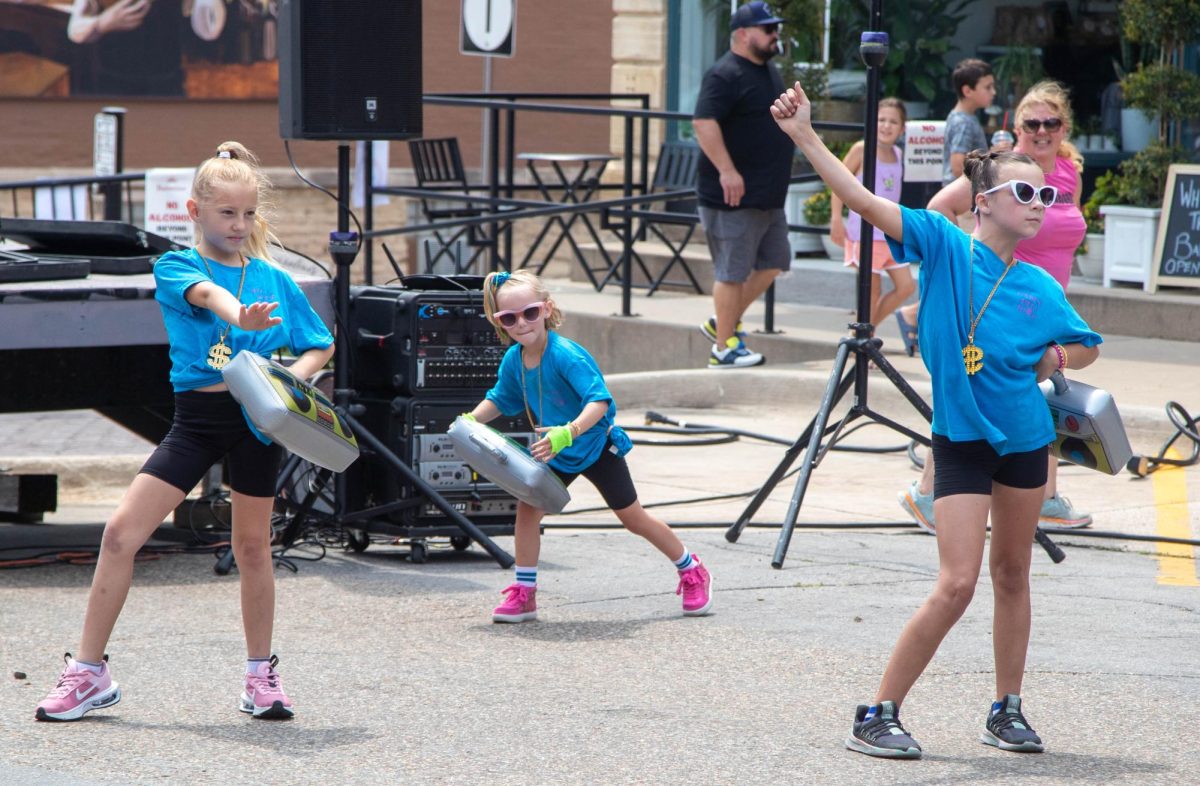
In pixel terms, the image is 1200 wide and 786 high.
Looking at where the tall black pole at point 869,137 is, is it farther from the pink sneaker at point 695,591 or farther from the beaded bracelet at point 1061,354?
the beaded bracelet at point 1061,354

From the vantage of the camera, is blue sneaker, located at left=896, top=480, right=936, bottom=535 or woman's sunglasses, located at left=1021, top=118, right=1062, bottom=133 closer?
woman's sunglasses, located at left=1021, top=118, right=1062, bottom=133

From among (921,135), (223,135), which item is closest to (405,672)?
(921,135)

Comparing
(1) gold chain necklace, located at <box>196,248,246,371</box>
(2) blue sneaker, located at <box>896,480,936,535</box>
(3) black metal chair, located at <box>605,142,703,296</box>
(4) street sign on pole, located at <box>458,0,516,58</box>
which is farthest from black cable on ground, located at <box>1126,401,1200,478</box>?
(4) street sign on pole, located at <box>458,0,516,58</box>

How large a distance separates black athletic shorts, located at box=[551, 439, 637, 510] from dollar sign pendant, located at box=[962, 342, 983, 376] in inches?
69.9

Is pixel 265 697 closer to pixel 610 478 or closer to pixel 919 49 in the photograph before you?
pixel 610 478

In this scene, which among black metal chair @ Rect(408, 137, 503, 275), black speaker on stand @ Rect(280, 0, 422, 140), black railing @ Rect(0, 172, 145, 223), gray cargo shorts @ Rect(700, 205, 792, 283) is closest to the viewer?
black speaker on stand @ Rect(280, 0, 422, 140)

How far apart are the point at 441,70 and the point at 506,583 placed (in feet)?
51.7

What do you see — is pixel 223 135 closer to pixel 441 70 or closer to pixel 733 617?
pixel 441 70

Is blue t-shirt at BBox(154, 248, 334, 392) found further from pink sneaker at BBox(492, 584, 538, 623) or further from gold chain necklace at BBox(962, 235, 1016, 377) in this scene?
gold chain necklace at BBox(962, 235, 1016, 377)

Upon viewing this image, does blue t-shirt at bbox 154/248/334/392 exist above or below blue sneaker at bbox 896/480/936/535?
above

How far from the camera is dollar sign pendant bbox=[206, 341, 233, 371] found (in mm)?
5004

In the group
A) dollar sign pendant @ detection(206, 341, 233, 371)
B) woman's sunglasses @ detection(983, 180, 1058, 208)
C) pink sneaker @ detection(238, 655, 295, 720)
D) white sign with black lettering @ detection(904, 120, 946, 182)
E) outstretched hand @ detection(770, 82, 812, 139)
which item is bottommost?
pink sneaker @ detection(238, 655, 295, 720)

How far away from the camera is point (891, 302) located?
1120cm

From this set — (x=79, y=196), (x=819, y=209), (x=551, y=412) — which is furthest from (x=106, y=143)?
(x=551, y=412)
